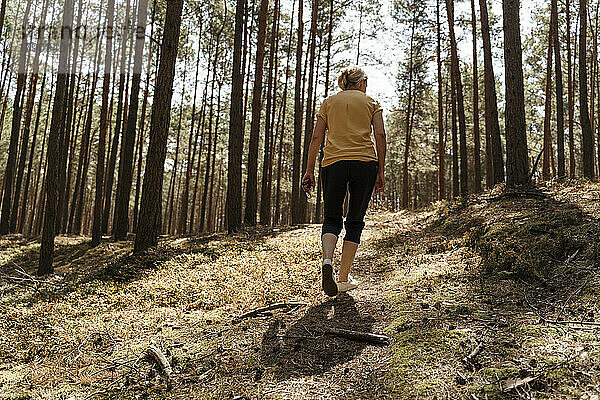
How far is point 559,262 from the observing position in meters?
4.52

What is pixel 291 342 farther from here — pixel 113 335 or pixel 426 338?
pixel 113 335

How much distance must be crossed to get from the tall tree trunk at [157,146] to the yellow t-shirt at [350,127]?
19.4 feet

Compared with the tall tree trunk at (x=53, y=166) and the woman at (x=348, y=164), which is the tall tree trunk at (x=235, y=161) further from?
the woman at (x=348, y=164)

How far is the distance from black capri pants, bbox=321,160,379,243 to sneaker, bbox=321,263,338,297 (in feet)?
1.26

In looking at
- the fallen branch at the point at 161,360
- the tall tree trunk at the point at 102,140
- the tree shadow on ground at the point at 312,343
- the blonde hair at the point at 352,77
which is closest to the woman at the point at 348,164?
the blonde hair at the point at 352,77

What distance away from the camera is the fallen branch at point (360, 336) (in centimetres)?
332

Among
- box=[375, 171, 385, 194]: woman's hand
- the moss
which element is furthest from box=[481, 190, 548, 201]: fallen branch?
the moss

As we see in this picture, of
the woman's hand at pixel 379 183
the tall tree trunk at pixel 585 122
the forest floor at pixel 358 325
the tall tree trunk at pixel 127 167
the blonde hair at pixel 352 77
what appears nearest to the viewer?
the forest floor at pixel 358 325

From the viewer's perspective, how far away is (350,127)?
4.48 metres

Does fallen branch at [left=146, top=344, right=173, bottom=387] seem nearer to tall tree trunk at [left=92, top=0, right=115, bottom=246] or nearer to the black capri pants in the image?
the black capri pants

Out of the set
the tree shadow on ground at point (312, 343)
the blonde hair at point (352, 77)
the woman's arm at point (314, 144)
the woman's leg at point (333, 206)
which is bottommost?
the tree shadow on ground at point (312, 343)

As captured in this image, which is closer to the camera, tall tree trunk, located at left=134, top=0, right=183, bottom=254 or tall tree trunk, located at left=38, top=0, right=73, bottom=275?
tall tree trunk, located at left=134, top=0, right=183, bottom=254

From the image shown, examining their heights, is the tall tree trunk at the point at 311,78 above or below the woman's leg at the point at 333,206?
above

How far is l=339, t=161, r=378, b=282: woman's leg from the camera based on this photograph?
4426mm
